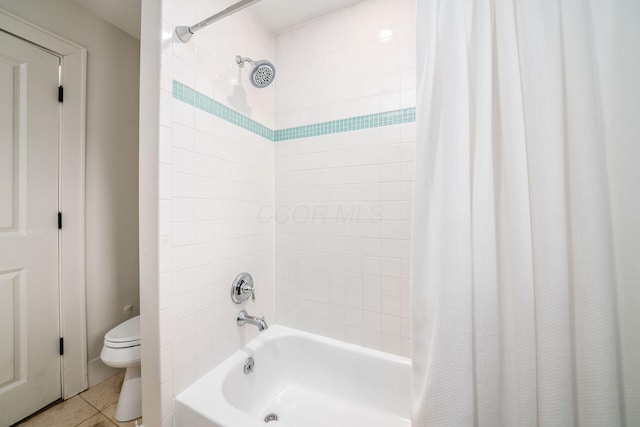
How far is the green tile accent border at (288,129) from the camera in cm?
108

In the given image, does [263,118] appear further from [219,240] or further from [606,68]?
[606,68]

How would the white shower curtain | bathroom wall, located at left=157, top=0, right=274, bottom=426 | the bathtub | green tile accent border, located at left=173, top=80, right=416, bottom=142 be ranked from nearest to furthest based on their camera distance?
the white shower curtain → bathroom wall, located at left=157, top=0, right=274, bottom=426 → green tile accent border, located at left=173, top=80, right=416, bottom=142 → the bathtub

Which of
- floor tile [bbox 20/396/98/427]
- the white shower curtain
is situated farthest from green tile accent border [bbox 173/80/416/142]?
floor tile [bbox 20/396/98/427]

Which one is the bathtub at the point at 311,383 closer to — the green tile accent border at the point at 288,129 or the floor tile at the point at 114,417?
the floor tile at the point at 114,417

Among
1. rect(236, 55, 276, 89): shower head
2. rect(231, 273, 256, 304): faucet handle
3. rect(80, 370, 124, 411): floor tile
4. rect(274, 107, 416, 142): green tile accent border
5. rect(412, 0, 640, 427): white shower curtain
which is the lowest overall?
rect(80, 370, 124, 411): floor tile

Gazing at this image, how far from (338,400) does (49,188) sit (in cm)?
214

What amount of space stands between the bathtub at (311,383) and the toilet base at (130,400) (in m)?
0.55

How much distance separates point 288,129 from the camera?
162 centimetres

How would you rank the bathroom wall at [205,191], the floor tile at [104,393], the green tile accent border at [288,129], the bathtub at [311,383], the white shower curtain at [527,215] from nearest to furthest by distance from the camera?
1. the white shower curtain at [527,215]
2. the bathroom wall at [205,191]
3. the green tile accent border at [288,129]
4. the bathtub at [311,383]
5. the floor tile at [104,393]

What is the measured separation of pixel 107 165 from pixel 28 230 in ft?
1.96

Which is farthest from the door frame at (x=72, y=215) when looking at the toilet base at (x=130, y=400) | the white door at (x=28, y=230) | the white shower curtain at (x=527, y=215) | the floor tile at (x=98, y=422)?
the white shower curtain at (x=527, y=215)

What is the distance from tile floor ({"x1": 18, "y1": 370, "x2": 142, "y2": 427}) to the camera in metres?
1.27

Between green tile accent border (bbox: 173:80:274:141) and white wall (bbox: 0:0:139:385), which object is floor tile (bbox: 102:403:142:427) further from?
green tile accent border (bbox: 173:80:274:141)

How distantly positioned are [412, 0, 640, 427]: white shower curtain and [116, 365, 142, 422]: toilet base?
4.98 feet
